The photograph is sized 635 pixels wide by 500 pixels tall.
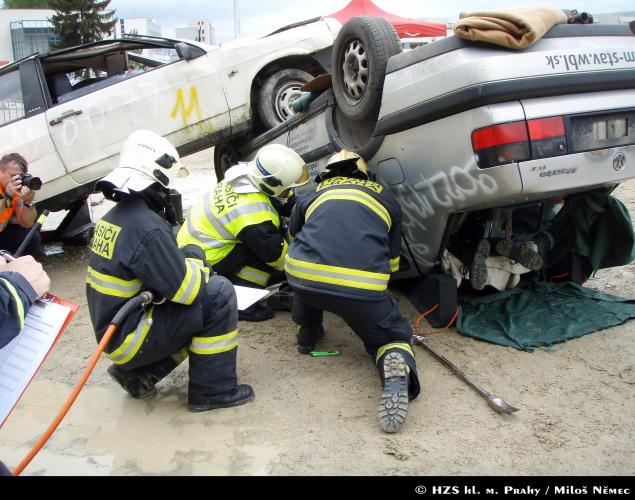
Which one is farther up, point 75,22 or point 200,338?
point 200,338

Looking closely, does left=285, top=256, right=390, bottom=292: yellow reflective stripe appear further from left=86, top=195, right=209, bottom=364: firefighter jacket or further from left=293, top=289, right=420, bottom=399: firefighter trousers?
left=86, top=195, right=209, bottom=364: firefighter jacket

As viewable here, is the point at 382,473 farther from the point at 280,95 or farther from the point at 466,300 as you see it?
the point at 280,95

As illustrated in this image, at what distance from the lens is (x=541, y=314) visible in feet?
12.8

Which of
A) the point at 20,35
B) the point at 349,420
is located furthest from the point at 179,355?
the point at 20,35

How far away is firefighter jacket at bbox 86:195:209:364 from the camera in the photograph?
2758 mm

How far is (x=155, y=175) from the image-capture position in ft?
9.57

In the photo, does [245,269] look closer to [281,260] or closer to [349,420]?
[281,260]

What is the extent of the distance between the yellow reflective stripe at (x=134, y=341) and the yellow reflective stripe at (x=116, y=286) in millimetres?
133

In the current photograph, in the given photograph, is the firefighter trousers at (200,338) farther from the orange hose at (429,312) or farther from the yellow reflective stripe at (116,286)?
the orange hose at (429,312)

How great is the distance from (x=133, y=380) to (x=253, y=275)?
1387mm

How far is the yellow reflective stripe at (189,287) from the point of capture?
2.82 meters

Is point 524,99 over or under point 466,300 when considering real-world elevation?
over
